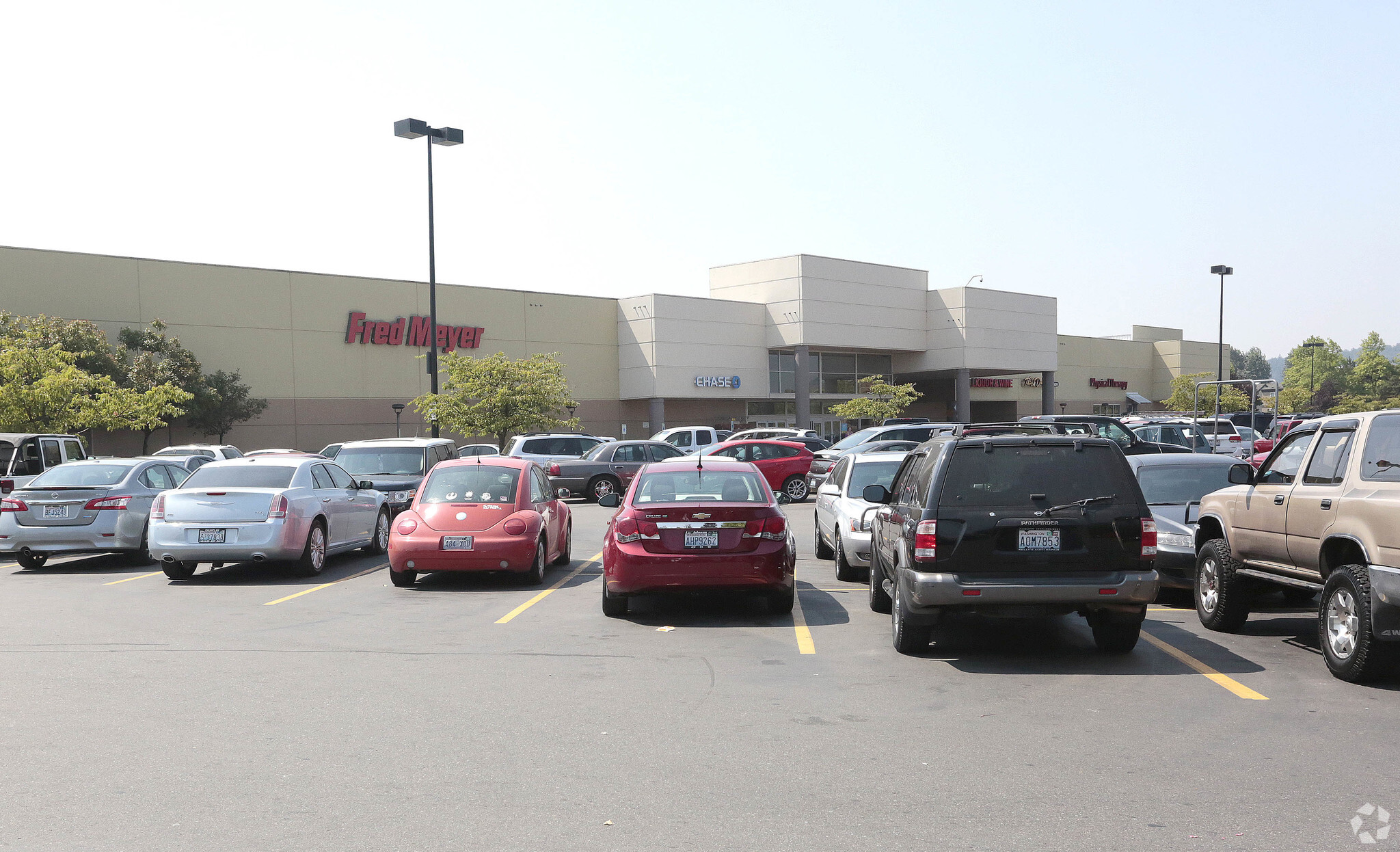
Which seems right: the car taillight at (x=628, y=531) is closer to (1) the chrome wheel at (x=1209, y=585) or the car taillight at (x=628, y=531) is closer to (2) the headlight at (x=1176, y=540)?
(1) the chrome wheel at (x=1209, y=585)

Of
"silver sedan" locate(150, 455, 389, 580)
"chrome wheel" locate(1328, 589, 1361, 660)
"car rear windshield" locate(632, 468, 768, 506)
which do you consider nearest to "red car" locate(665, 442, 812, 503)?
"silver sedan" locate(150, 455, 389, 580)

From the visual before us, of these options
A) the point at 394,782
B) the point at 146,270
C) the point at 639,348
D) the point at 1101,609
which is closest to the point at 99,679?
the point at 394,782

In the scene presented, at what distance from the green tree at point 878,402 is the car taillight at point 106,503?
44.1 metres

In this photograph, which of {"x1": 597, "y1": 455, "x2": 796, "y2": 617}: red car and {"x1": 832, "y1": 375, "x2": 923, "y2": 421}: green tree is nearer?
{"x1": 597, "y1": 455, "x2": 796, "y2": 617}: red car

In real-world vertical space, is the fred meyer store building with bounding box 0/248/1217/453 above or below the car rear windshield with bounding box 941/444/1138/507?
above

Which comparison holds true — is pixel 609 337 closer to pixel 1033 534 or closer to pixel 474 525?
pixel 474 525

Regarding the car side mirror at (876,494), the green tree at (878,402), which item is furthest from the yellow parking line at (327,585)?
the green tree at (878,402)

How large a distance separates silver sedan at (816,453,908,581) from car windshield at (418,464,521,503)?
3.94 meters

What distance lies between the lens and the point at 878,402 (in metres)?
57.3

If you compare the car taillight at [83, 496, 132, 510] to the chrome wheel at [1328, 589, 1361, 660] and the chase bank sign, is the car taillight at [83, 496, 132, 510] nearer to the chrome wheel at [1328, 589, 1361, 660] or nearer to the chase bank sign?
the chrome wheel at [1328, 589, 1361, 660]

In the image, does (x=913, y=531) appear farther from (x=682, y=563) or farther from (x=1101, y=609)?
(x=682, y=563)

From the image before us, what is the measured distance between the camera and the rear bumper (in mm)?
7801

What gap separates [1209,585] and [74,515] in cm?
1410

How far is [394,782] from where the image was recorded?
5305 mm
